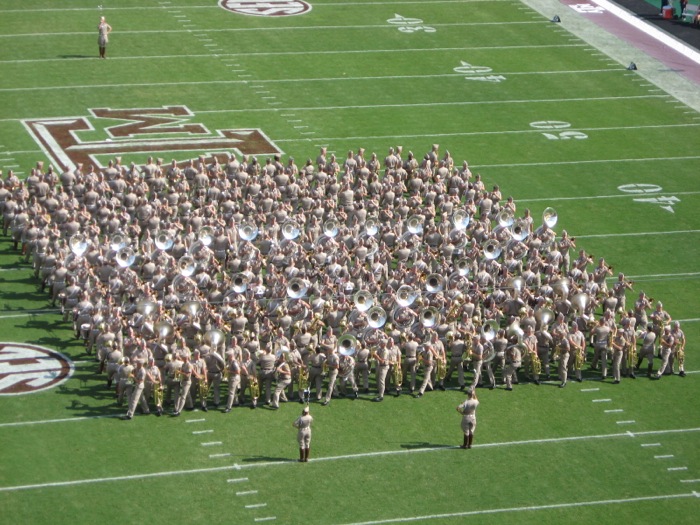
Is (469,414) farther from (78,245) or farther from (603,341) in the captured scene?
(78,245)

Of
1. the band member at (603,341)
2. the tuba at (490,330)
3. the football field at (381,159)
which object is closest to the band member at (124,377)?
the football field at (381,159)

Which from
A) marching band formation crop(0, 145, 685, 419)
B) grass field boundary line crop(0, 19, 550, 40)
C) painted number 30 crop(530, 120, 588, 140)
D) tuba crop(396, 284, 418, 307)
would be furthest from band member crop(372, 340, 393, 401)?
grass field boundary line crop(0, 19, 550, 40)

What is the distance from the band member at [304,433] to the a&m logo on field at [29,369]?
489cm

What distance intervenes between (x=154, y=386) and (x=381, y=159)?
1365 centimetres

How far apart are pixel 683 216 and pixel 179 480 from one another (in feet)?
55.5

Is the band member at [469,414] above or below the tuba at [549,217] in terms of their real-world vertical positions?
below

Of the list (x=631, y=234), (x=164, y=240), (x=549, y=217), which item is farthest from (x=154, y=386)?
(x=631, y=234)

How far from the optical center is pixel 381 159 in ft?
133

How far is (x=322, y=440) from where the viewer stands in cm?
2766

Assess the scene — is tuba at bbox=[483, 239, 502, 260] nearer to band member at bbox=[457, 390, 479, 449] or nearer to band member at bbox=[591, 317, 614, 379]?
band member at bbox=[591, 317, 614, 379]

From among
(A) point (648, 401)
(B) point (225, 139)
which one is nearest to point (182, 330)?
(A) point (648, 401)

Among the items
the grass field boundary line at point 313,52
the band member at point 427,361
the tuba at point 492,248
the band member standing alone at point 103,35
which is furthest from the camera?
the grass field boundary line at point 313,52

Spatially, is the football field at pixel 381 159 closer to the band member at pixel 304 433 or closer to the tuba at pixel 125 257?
the band member at pixel 304 433

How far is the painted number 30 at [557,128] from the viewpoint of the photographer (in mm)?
43219
